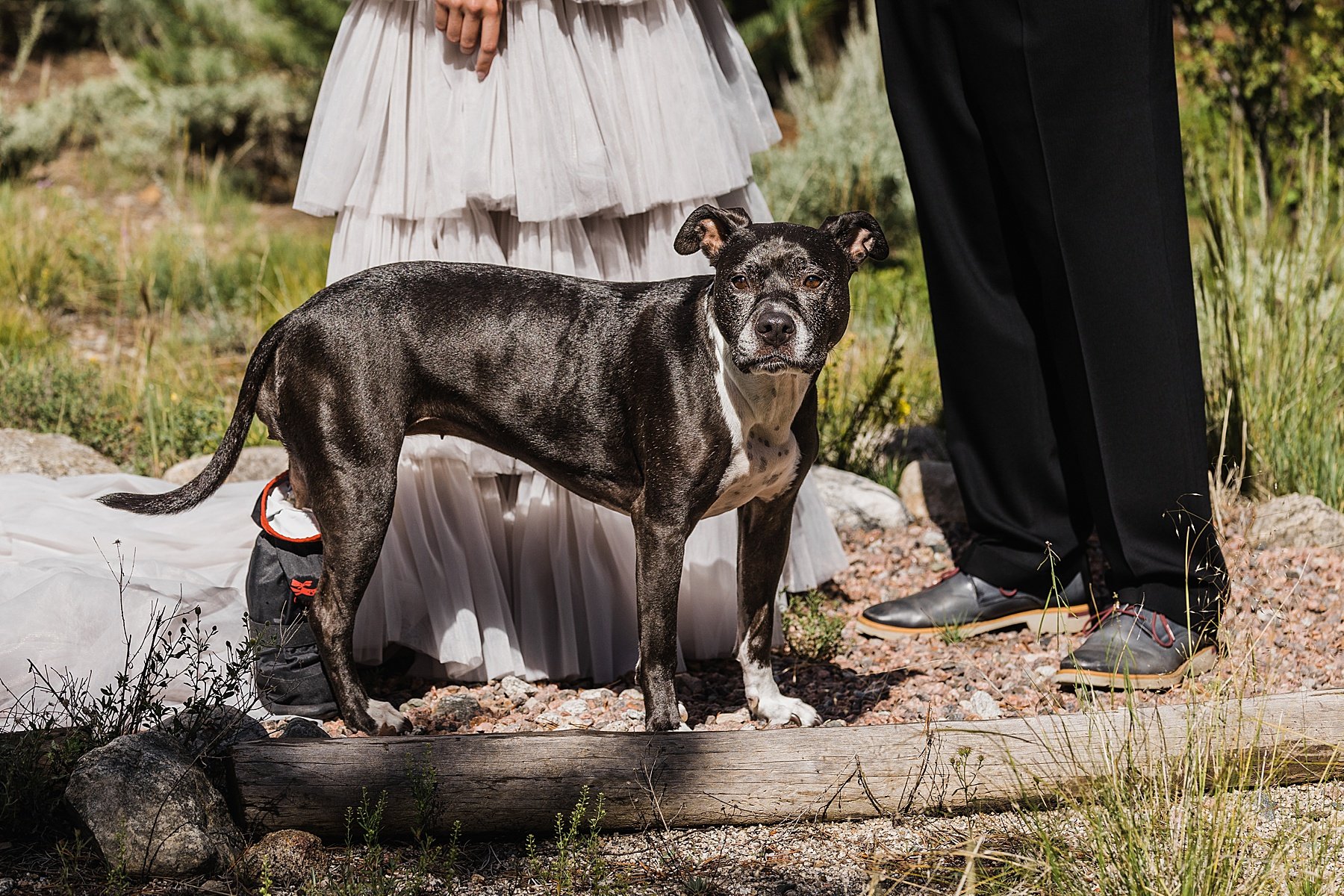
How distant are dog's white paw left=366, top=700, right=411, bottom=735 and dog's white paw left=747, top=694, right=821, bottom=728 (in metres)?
0.93

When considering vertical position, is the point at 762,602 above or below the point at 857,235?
below

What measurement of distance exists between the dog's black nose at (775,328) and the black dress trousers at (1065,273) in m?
→ 1.38

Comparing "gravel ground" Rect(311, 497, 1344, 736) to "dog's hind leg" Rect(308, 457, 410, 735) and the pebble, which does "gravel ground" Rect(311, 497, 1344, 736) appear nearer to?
the pebble

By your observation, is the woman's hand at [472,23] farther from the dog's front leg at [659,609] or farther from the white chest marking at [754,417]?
the dog's front leg at [659,609]

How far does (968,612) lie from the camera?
4152mm

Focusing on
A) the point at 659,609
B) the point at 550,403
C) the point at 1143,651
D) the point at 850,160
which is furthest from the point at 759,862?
the point at 850,160

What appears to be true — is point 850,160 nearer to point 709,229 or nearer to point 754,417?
point 709,229

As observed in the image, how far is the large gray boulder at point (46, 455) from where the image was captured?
4.79m

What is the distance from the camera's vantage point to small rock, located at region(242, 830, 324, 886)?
252cm

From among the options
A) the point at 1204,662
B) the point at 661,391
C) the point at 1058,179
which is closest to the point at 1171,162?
the point at 1058,179

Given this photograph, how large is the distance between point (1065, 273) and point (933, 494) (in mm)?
1689

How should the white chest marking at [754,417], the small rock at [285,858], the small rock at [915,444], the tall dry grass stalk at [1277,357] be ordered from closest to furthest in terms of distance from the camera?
1. the small rock at [285,858]
2. the white chest marking at [754,417]
3. the tall dry grass stalk at [1277,357]
4. the small rock at [915,444]

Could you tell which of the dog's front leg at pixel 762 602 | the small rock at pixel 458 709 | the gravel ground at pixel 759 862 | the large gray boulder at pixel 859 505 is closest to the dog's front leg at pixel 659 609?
the dog's front leg at pixel 762 602

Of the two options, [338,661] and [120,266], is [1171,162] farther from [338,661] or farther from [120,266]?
[120,266]
